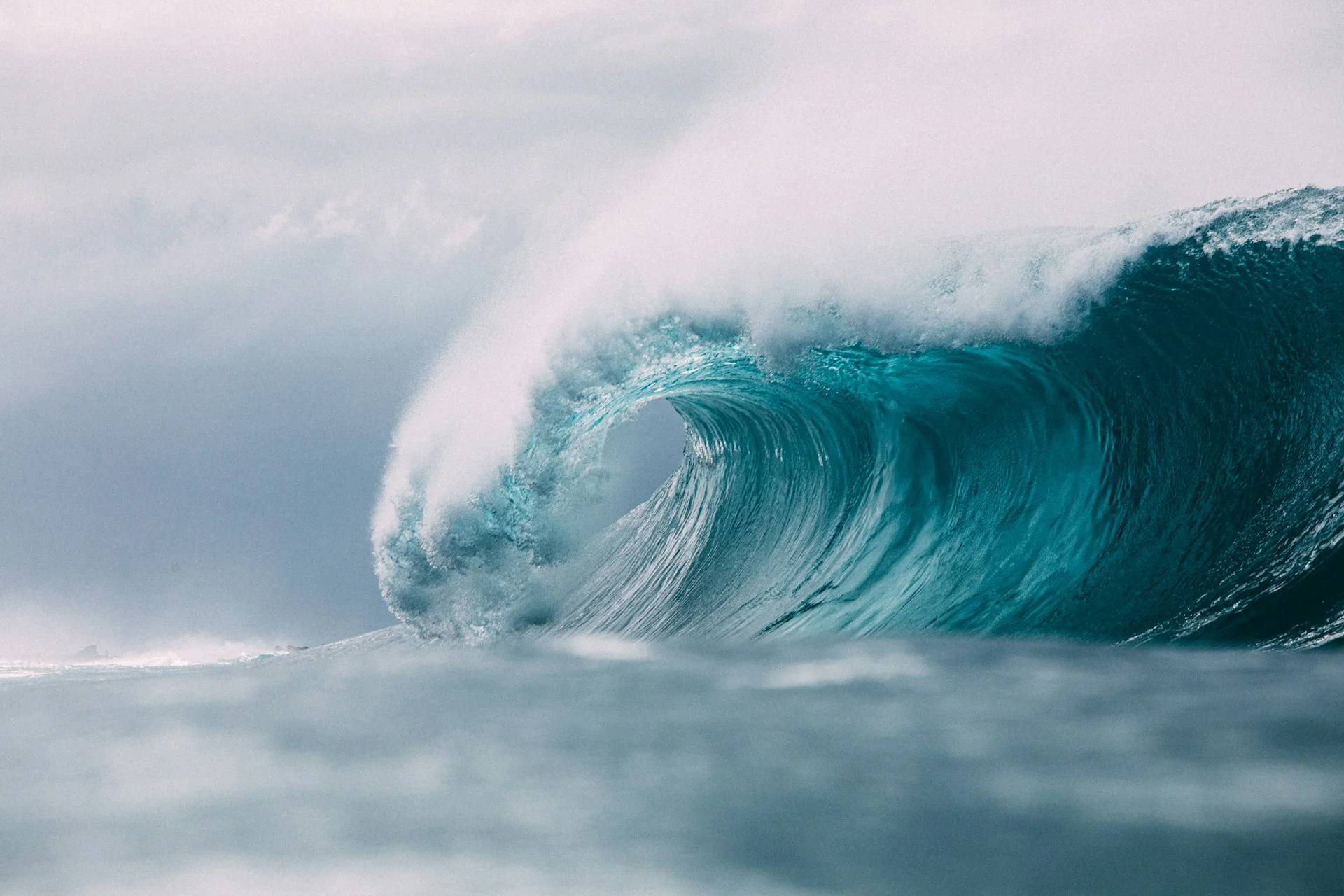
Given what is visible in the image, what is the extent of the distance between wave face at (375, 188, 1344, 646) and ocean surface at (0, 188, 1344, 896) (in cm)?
3

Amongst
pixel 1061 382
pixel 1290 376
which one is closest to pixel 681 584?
pixel 1061 382

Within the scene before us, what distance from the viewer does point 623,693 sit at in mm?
4875

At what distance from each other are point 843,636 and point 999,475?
1989 millimetres

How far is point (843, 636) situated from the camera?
7.25 m

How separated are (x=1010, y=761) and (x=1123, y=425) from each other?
5.14m

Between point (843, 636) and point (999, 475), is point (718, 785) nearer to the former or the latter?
point (843, 636)

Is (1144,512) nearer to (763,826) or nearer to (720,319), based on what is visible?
(720,319)

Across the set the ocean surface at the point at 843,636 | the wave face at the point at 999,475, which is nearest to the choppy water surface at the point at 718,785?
the ocean surface at the point at 843,636

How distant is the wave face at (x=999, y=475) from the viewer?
6809 mm

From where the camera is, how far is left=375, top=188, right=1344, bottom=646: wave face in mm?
6809

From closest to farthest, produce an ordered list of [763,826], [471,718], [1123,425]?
[763,826] < [471,718] < [1123,425]

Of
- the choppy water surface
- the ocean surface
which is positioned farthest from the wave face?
the choppy water surface

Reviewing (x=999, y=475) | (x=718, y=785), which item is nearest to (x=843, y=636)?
(x=999, y=475)

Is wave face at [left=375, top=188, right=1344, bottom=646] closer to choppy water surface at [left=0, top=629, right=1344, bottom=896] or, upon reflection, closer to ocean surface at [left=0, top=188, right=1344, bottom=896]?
ocean surface at [left=0, top=188, right=1344, bottom=896]
